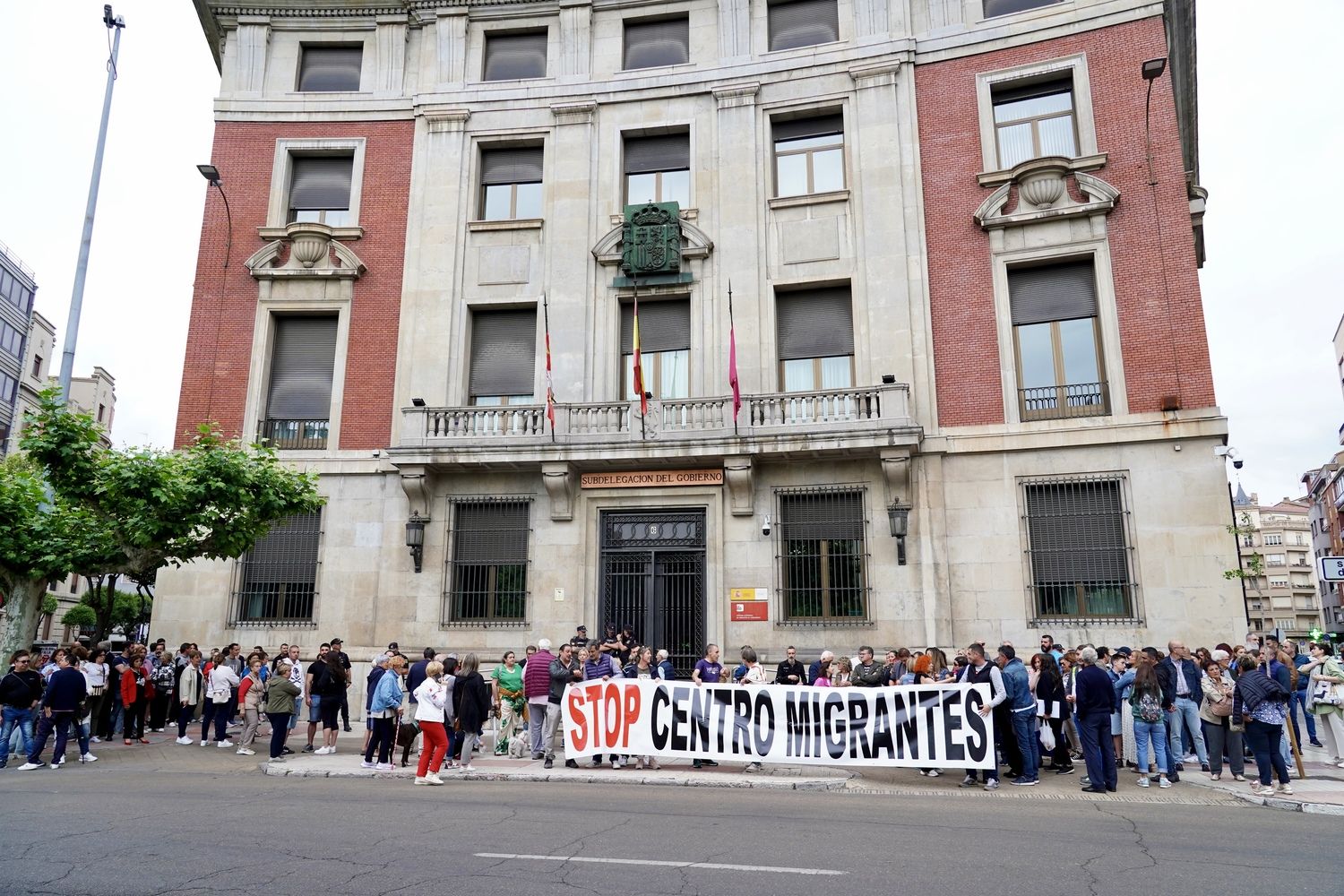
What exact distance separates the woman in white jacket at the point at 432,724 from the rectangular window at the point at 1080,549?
1164 cm

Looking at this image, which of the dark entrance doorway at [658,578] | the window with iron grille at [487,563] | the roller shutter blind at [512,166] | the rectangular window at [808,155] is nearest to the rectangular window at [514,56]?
the roller shutter blind at [512,166]

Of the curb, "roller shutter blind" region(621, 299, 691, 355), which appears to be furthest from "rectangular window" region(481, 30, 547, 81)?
the curb

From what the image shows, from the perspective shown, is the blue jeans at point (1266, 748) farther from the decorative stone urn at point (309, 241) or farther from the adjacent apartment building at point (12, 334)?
the adjacent apartment building at point (12, 334)

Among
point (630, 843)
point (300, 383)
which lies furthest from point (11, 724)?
point (630, 843)

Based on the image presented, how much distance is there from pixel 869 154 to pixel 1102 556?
32.7 ft

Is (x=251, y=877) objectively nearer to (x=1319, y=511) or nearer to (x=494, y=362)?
(x=494, y=362)

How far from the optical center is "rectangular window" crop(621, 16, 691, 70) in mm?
22141

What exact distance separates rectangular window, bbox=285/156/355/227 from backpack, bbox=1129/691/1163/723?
20075 millimetres

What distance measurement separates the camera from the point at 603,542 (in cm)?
1952

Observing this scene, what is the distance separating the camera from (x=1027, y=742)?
11.9 m

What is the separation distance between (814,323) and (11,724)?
16.4 m

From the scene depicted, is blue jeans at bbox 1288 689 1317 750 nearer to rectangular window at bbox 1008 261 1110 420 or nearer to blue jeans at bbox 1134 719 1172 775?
blue jeans at bbox 1134 719 1172 775

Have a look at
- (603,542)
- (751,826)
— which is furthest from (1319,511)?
(751,826)

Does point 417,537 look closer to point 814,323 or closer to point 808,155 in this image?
point 814,323
